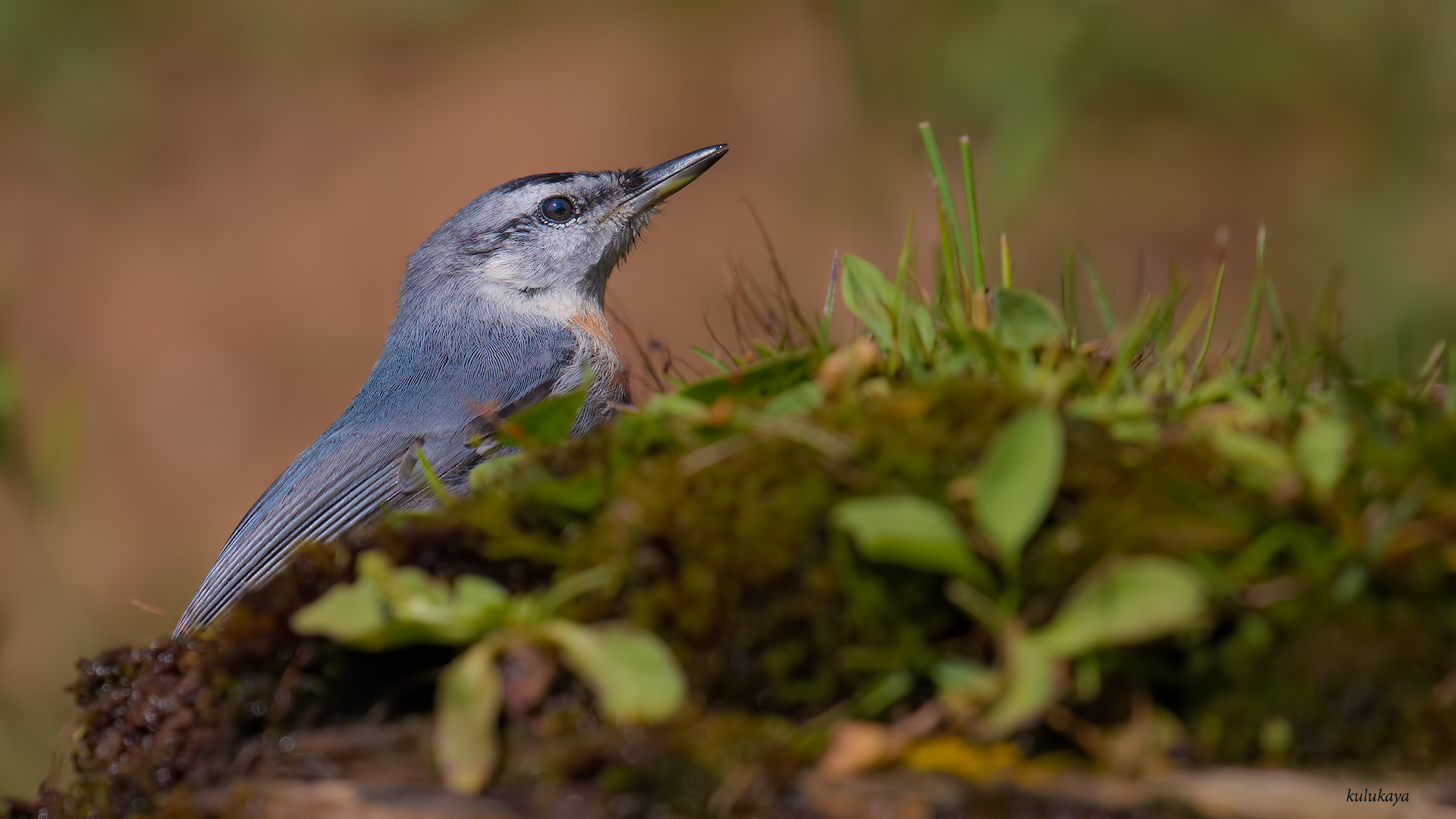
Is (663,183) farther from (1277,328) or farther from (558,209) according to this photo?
(1277,328)

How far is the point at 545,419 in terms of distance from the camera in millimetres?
1746

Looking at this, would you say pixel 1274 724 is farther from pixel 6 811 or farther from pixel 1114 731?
pixel 6 811

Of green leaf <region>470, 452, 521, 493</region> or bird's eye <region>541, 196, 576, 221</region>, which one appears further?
bird's eye <region>541, 196, 576, 221</region>

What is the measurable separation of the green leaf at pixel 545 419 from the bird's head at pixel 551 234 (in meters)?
2.67

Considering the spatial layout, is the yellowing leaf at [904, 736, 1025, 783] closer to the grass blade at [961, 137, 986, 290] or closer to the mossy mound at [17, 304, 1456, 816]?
the mossy mound at [17, 304, 1456, 816]

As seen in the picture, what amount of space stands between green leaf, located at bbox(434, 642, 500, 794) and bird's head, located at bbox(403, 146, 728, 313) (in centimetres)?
321

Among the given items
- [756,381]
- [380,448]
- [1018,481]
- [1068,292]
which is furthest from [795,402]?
A: [380,448]

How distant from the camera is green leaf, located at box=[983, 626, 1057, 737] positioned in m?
1.15

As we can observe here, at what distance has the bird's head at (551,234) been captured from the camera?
4.44 metres

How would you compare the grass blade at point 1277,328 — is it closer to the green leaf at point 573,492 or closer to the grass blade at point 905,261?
the grass blade at point 905,261

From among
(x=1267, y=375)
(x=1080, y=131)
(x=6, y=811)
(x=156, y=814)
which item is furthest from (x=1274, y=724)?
(x=1080, y=131)

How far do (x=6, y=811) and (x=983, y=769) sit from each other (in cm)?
162

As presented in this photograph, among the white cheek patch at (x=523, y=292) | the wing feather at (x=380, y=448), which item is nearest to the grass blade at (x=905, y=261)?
the wing feather at (x=380, y=448)

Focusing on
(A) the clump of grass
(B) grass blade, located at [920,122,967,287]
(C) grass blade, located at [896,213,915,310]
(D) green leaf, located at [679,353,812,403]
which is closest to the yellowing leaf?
(A) the clump of grass
